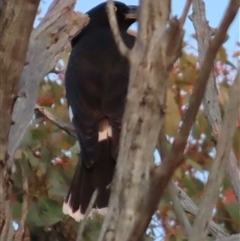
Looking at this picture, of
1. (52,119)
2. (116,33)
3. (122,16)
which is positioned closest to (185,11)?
(116,33)

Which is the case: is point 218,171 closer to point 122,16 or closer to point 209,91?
point 209,91

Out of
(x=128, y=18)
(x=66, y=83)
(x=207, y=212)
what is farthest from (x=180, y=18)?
(x=128, y=18)

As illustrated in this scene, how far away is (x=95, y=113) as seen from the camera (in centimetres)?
294

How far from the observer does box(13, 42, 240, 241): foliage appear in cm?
224

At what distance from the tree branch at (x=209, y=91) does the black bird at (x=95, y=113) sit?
67cm

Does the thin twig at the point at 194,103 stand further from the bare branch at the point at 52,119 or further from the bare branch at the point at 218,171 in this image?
the bare branch at the point at 52,119

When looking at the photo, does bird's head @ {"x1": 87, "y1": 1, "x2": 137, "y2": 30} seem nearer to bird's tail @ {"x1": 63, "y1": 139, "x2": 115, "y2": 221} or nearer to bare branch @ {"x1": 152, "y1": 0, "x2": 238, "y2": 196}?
bird's tail @ {"x1": 63, "y1": 139, "x2": 115, "y2": 221}

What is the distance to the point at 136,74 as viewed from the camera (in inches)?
41.6

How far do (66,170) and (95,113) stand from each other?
0.34 metres

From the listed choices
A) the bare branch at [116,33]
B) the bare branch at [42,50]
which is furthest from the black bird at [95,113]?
the bare branch at [116,33]

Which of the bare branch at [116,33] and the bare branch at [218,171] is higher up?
the bare branch at [116,33]

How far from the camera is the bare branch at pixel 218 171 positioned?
94 centimetres

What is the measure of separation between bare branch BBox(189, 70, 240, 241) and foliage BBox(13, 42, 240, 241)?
45.2 inches

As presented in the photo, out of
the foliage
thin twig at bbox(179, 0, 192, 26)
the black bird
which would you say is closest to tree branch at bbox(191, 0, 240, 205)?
the foliage
